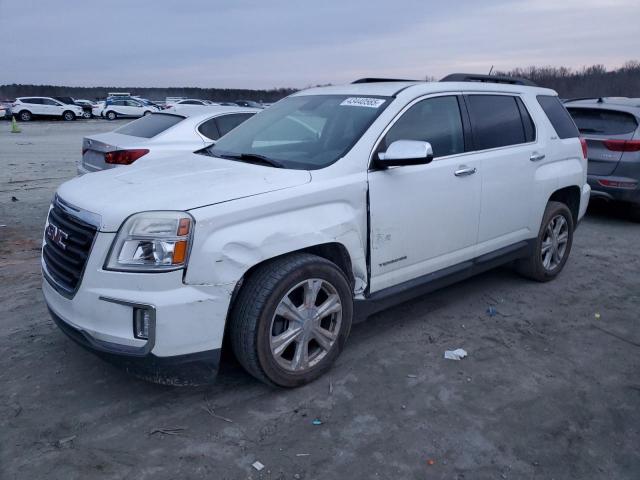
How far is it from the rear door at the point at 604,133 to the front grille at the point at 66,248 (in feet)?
23.0

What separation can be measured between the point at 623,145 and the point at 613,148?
0.42 feet

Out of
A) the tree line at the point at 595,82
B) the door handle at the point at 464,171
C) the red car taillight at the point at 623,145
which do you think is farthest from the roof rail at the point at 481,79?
the tree line at the point at 595,82

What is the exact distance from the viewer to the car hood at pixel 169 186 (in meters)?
3.02

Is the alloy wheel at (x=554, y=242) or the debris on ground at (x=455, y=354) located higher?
the alloy wheel at (x=554, y=242)

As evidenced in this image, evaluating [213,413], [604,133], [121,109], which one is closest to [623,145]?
[604,133]

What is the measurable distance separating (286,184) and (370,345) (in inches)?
58.7

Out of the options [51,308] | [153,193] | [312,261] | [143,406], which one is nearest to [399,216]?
[312,261]

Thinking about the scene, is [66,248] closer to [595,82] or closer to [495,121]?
[495,121]

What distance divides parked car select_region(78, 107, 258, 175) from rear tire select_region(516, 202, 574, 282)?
13.1 ft

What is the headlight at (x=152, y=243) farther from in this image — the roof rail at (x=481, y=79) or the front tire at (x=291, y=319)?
the roof rail at (x=481, y=79)

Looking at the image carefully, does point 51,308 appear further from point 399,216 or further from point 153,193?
point 399,216

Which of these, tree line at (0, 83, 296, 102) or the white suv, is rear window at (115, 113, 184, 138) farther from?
Result: tree line at (0, 83, 296, 102)

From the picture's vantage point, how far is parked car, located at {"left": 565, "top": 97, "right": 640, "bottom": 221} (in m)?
7.51

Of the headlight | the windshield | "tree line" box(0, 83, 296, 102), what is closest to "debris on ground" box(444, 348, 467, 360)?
the windshield
